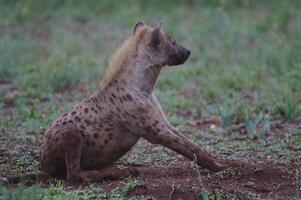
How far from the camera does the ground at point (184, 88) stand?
17.7ft

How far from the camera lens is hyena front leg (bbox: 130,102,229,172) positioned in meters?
5.65

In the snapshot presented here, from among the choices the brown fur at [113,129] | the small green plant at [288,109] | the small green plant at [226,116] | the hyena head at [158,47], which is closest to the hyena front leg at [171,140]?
the brown fur at [113,129]

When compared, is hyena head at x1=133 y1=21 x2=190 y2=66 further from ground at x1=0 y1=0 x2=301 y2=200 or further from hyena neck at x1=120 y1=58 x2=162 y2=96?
ground at x1=0 y1=0 x2=301 y2=200

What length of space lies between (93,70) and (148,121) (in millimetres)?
4392

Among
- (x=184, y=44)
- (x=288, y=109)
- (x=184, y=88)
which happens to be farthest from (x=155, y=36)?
(x=184, y=44)

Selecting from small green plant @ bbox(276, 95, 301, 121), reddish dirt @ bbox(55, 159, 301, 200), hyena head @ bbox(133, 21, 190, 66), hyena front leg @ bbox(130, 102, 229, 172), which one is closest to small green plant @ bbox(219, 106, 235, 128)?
small green plant @ bbox(276, 95, 301, 121)

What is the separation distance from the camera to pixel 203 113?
27.7 ft

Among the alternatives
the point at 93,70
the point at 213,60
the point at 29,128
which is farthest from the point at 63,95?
the point at 213,60

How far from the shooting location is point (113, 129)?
576 centimetres

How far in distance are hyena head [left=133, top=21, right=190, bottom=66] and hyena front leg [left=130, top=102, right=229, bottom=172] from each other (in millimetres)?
604

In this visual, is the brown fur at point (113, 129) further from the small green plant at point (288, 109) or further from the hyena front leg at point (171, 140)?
the small green plant at point (288, 109)

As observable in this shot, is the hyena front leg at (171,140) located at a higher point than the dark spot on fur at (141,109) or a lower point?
lower

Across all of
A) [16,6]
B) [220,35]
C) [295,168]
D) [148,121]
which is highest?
[16,6]

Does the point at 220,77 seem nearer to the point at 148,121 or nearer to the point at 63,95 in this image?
the point at 63,95
